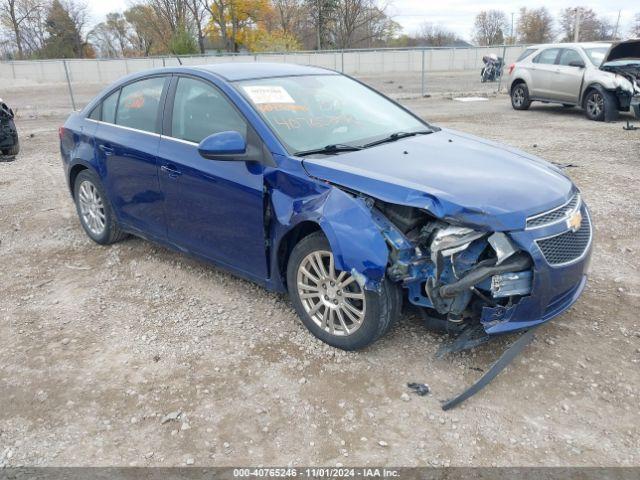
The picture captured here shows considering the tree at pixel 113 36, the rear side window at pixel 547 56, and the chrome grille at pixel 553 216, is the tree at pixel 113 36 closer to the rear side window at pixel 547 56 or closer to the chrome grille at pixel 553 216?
the rear side window at pixel 547 56

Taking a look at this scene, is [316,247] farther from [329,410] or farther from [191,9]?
[191,9]

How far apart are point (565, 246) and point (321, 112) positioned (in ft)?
6.09

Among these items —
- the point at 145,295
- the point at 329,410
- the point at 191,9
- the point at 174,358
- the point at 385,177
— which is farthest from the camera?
the point at 191,9

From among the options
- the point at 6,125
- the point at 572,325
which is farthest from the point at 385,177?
the point at 6,125

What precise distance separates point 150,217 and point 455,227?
264 centimetres

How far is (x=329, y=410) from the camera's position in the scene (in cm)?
295

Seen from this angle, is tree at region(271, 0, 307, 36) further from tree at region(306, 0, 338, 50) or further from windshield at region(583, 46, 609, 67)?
windshield at region(583, 46, 609, 67)

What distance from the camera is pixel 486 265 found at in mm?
2969

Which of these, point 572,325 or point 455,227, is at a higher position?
point 455,227

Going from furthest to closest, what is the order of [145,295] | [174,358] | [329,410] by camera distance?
1. [145,295]
2. [174,358]
3. [329,410]

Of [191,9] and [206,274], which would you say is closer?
[206,274]

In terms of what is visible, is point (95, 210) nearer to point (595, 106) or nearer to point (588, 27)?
point (595, 106)

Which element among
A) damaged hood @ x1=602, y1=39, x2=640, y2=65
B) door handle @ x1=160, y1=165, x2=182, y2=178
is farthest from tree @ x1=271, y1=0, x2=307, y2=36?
door handle @ x1=160, y1=165, x2=182, y2=178

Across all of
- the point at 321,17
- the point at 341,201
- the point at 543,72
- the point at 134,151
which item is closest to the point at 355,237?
the point at 341,201
